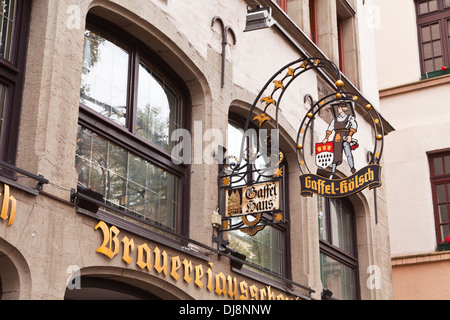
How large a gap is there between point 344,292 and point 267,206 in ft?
19.4

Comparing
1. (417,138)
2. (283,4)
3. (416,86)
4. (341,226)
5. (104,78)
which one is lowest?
(341,226)

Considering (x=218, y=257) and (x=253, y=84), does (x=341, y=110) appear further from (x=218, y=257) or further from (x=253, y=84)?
(x=218, y=257)

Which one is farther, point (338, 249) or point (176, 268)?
point (338, 249)

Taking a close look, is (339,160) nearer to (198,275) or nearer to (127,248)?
(198,275)

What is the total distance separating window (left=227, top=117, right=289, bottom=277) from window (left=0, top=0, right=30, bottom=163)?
4071 millimetres

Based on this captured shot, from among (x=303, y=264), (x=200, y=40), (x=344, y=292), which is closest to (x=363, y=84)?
(x=344, y=292)

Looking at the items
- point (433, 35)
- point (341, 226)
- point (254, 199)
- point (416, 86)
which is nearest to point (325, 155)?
point (254, 199)

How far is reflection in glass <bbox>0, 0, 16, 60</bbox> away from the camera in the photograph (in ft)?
26.3

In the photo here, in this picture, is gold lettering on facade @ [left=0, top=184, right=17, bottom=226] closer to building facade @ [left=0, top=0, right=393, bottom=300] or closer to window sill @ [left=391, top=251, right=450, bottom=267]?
building facade @ [left=0, top=0, right=393, bottom=300]

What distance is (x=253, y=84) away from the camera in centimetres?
1227

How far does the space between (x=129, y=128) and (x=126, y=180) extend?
69 cm

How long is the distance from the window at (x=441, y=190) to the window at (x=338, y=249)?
4526mm

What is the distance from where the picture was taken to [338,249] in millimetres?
14812

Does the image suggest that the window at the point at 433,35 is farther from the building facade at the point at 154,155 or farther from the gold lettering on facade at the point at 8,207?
the gold lettering on facade at the point at 8,207
